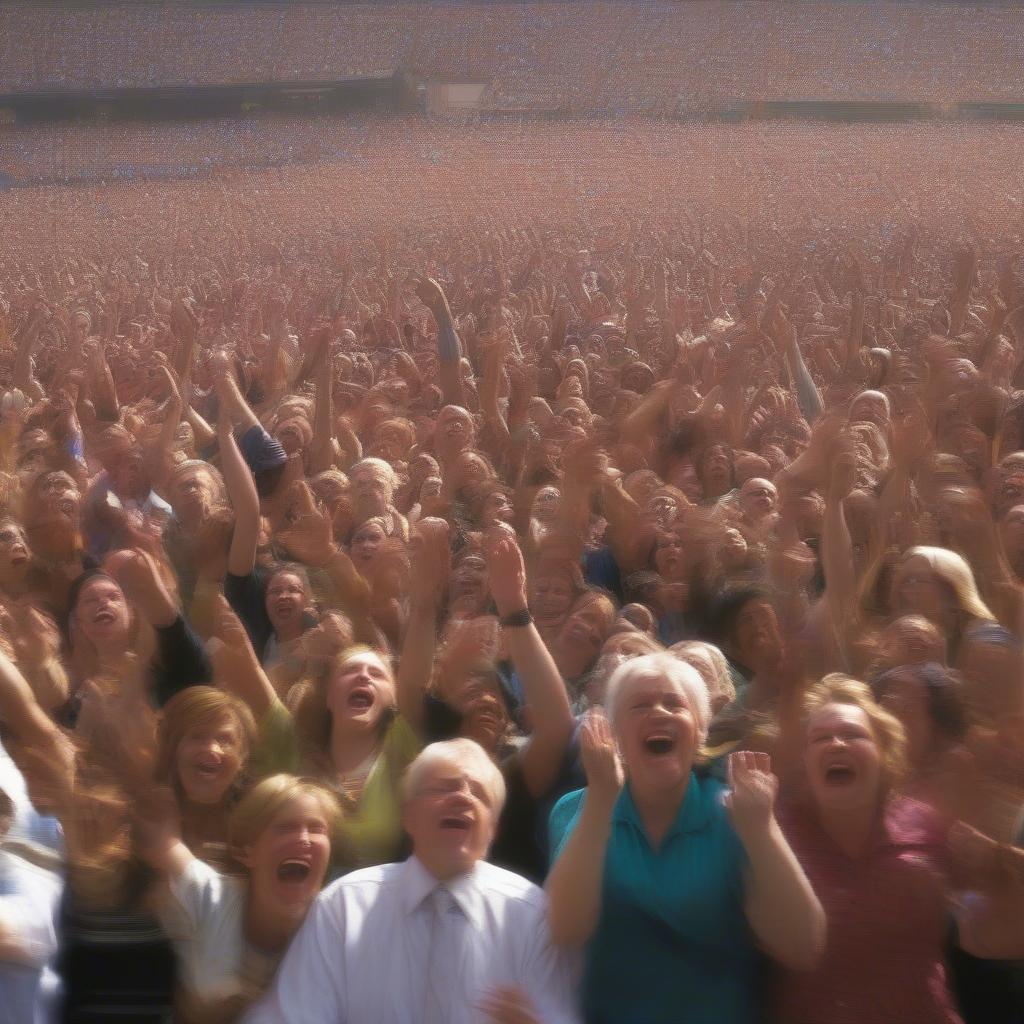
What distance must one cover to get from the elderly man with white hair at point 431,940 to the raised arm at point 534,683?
53 cm

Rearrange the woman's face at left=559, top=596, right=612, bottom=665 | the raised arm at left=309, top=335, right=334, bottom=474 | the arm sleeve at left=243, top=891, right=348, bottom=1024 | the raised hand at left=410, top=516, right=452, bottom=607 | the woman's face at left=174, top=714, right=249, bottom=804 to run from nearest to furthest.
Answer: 1. the arm sleeve at left=243, top=891, right=348, bottom=1024
2. the woman's face at left=174, top=714, right=249, bottom=804
3. the raised hand at left=410, top=516, right=452, bottom=607
4. the woman's face at left=559, top=596, right=612, bottom=665
5. the raised arm at left=309, top=335, right=334, bottom=474

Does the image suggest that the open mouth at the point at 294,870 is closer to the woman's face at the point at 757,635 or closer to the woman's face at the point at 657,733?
the woman's face at the point at 657,733

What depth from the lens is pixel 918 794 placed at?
307cm

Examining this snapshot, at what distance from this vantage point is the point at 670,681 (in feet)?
9.62

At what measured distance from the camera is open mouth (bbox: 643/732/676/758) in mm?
2889

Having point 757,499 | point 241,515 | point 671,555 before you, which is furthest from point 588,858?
point 757,499

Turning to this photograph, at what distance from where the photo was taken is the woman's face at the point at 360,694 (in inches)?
140

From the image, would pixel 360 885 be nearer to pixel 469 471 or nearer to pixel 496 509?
pixel 496 509

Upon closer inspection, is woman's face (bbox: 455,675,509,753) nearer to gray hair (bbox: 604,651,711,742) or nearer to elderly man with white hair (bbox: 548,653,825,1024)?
gray hair (bbox: 604,651,711,742)

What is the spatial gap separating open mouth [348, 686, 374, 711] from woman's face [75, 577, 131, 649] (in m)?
0.81

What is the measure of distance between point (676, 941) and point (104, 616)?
1891mm

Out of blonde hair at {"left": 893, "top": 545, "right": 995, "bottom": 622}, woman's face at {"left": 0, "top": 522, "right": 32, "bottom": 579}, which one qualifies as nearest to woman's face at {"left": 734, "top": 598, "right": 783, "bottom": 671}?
blonde hair at {"left": 893, "top": 545, "right": 995, "bottom": 622}

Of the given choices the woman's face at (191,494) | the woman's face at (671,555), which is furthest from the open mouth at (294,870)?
the woman's face at (191,494)

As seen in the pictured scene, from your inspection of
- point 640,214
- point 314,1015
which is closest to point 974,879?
point 314,1015
